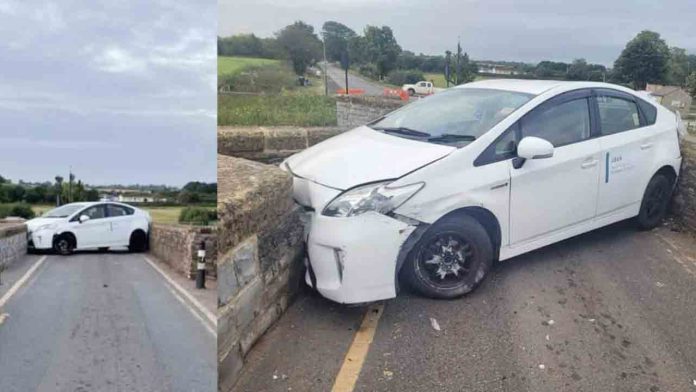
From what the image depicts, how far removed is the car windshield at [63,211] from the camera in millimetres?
1016

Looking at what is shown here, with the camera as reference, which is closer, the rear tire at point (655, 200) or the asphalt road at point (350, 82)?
the asphalt road at point (350, 82)

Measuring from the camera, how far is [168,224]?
3.61 ft

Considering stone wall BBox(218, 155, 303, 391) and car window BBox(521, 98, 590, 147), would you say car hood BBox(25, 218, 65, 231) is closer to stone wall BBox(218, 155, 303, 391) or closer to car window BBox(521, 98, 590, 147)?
stone wall BBox(218, 155, 303, 391)

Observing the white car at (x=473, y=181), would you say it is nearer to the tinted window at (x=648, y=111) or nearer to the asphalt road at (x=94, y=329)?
the tinted window at (x=648, y=111)

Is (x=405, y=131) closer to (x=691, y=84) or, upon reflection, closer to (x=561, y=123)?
(x=561, y=123)

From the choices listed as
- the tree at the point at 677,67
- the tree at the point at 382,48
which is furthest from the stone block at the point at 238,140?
the tree at the point at 677,67

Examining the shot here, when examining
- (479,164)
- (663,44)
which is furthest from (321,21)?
(663,44)

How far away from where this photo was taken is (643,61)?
1560 mm

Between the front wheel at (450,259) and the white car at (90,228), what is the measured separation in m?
0.59

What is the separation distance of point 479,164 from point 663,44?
0.60m

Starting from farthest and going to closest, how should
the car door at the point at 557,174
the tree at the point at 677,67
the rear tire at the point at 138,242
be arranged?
the tree at the point at 677,67, the car door at the point at 557,174, the rear tire at the point at 138,242

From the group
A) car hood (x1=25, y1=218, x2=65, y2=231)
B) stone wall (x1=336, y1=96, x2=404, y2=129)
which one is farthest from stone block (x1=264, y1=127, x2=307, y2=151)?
car hood (x1=25, y1=218, x2=65, y2=231)

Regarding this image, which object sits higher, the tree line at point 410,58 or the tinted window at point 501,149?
the tree line at point 410,58

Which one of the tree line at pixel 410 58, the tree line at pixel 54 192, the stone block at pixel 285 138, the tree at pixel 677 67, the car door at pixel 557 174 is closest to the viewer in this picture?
the tree line at pixel 54 192
